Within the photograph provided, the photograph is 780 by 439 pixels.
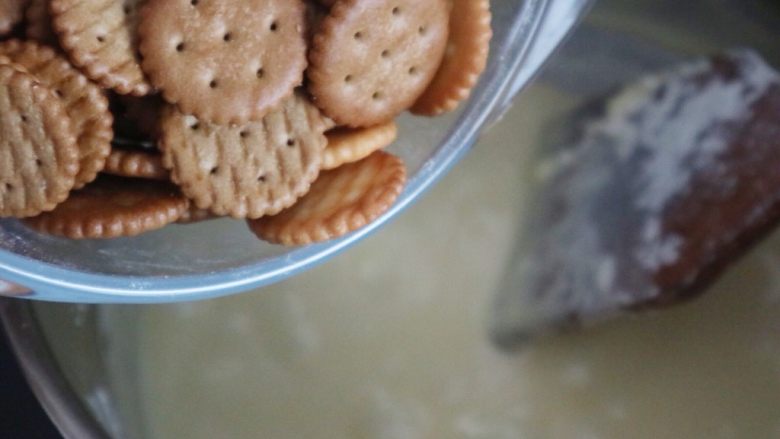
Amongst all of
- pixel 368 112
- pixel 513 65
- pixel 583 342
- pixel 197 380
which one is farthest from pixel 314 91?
pixel 583 342

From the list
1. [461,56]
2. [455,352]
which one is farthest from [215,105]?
[455,352]

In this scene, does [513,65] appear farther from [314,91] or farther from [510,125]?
[510,125]

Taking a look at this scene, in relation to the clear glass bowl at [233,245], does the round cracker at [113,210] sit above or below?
above

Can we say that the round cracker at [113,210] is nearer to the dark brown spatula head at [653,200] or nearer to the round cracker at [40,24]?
the round cracker at [40,24]

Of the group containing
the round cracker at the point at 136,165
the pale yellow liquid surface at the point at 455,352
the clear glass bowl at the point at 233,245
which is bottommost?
the pale yellow liquid surface at the point at 455,352

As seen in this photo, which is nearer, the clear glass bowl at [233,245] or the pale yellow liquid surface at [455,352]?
the clear glass bowl at [233,245]

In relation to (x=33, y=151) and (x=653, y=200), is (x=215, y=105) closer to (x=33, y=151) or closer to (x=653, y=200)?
(x=33, y=151)

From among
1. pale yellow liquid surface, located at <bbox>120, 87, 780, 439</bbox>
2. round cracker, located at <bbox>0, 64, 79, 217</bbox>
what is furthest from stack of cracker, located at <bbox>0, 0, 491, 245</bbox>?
pale yellow liquid surface, located at <bbox>120, 87, 780, 439</bbox>

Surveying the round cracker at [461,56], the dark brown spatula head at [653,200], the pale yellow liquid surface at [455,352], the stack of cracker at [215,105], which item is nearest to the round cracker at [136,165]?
the stack of cracker at [215,105]
